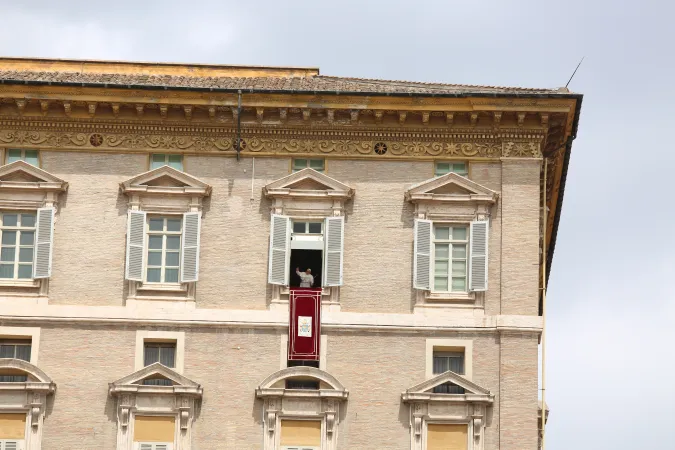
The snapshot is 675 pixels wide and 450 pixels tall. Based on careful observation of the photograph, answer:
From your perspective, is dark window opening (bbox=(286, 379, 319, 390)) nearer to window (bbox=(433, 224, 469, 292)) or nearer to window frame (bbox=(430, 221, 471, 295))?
window frame (bbox=(430, 221, 471, 295))

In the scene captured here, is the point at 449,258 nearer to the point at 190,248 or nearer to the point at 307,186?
the point at 307,186

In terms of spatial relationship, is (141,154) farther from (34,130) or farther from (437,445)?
(437,445)

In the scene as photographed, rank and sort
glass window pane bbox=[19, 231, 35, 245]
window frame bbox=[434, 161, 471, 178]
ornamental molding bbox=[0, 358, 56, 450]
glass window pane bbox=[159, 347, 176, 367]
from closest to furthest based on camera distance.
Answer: ornamental molding bbox=[0, 358, 56, 450] < glass window pane bbox=[159, 347, 176, 367] < glass window pane bbox=[19, 231, 35, 245] < window frame bbox=[434, 161, 471, 178]

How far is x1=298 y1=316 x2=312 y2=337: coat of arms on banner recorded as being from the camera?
5650 cm

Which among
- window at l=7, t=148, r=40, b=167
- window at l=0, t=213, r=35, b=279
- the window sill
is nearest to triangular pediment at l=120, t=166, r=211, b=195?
window at l=7, t=148, r=40, b=167

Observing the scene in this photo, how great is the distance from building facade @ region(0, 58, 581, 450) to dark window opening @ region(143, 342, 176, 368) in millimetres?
78

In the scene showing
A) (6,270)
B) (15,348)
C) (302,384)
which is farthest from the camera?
(6,270)

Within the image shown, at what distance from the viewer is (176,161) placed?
5859cm

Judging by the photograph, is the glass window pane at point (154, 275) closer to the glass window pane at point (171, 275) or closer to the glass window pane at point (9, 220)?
the glass window pane at point (171, 275)

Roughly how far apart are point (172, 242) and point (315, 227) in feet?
13.2

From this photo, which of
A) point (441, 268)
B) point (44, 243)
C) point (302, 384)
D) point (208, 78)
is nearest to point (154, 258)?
point (44, 243)

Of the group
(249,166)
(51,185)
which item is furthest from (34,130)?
(249,166)

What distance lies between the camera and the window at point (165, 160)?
58562mm

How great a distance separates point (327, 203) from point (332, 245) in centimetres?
128
